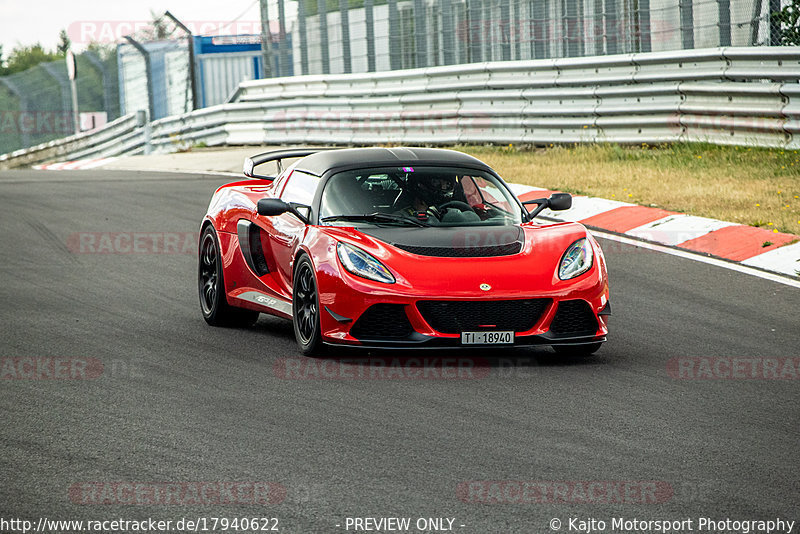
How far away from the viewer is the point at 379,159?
827 centimetres

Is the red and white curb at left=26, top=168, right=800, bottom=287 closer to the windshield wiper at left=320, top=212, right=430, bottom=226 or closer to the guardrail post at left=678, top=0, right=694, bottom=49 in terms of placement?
the windshield wiper at left=320, top=212, right=430, bottom=226

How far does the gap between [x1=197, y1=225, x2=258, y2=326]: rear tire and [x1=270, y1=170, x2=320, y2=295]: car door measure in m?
0.67

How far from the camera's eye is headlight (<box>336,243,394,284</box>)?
23.3 feet

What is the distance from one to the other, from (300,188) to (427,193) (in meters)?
0.90

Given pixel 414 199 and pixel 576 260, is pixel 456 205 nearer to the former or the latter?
pixel 414 199

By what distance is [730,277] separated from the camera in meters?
9.84

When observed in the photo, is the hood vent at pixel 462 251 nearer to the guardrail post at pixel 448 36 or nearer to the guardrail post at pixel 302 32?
the guardrail post at pixel 448 36

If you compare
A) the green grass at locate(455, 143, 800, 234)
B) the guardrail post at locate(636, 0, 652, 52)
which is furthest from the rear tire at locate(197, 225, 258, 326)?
the guardrail post at locate(636, 0, 652, 52)

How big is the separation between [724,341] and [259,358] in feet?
9.32

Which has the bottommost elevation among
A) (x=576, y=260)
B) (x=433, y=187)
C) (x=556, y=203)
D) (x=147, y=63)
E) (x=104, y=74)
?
(x=576, y=260)

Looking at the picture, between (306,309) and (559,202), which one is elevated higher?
(559,202)

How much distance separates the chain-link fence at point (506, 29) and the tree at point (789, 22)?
0.02m

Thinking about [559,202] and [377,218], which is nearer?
[377,218]

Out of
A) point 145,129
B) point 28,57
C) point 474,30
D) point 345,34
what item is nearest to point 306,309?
point 474,30
